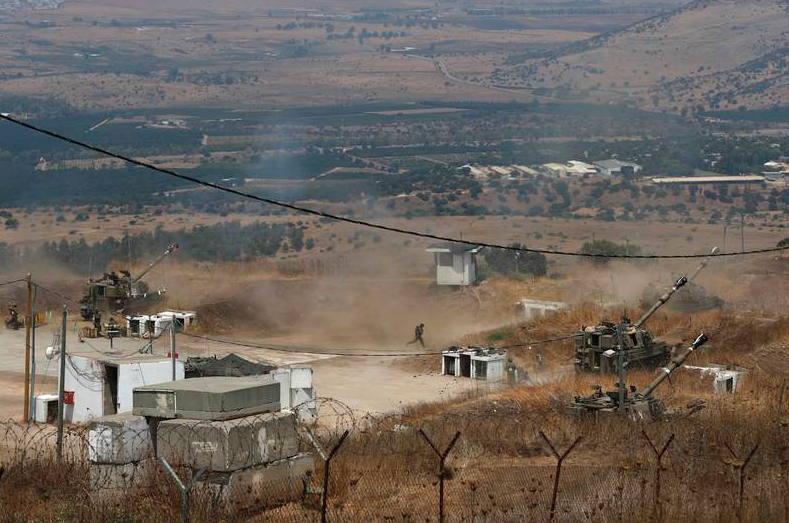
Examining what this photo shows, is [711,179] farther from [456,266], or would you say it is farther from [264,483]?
[264,483]

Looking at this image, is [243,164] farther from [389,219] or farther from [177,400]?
[177,400]

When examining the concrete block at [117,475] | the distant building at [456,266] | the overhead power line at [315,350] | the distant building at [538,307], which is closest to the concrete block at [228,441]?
the concrete block at [117,475]

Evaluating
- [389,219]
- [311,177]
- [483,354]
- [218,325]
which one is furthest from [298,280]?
[311,177]

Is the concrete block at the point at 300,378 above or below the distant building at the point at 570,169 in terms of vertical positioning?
below

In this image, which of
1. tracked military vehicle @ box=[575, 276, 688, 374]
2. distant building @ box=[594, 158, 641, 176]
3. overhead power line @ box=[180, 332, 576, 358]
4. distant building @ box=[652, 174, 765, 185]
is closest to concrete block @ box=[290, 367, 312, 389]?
tracked military vehicle @ box=[575, 276, 688, 374]

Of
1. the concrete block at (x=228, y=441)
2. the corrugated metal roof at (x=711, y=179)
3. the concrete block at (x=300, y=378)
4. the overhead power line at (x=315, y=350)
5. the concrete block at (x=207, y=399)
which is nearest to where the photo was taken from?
the concrete block at (x=228, y=441)

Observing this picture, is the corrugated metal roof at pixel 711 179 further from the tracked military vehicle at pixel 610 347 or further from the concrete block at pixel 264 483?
the concrete block at pixel 264 483

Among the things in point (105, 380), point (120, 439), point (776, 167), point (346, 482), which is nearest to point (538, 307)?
point (105, 380)

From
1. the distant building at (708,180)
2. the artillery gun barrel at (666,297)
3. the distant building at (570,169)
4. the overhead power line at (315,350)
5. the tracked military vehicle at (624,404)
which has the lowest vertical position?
the overhead power line at (315,350)
